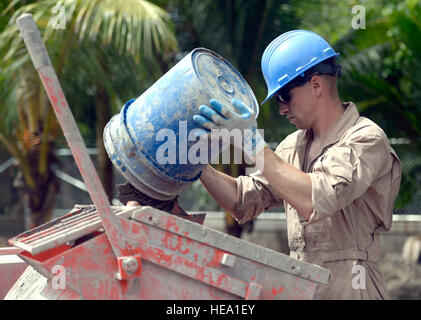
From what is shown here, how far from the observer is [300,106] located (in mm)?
2549

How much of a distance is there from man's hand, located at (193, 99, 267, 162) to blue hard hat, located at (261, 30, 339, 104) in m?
0.41

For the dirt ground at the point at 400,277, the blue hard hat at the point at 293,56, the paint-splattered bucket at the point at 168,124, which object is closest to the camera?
the paint-splattered bucket at the point at 168,124

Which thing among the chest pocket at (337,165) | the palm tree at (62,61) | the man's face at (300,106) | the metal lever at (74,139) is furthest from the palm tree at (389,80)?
the metal lever at (74,139)

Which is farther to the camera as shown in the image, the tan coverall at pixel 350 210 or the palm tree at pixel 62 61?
the palm tree at pixel 62 61

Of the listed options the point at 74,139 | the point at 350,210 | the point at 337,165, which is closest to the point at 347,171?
the point at 337,165

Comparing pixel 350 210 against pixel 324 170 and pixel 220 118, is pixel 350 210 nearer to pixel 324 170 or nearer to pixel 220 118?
pixel 324 170

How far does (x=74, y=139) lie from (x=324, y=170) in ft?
3.36

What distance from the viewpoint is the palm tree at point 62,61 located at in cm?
Result: 503

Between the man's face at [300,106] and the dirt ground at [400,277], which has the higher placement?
the man's face at [300,106]

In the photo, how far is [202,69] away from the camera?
2.24m

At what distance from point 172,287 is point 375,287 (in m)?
0.97

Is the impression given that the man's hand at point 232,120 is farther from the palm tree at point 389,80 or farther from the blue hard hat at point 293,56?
the palm tree at point 389,80
